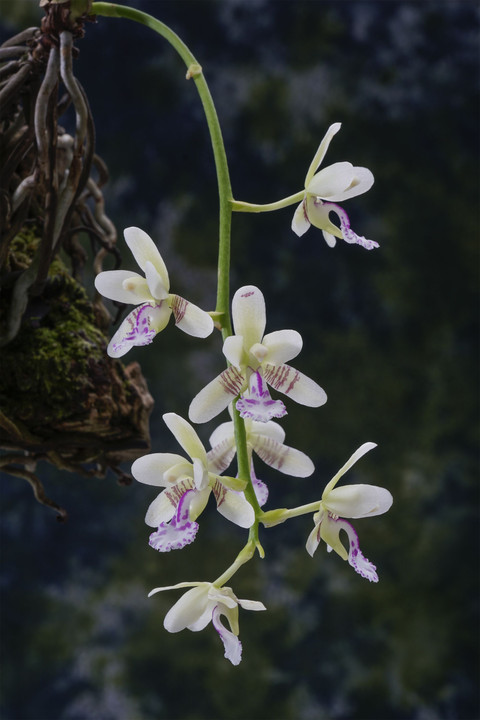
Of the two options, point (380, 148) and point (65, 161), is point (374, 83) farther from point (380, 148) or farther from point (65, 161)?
point (65, 161)

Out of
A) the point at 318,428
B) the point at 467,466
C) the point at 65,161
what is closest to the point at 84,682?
the point at 318,428

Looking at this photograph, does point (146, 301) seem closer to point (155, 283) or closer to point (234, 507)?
point (155, 283)

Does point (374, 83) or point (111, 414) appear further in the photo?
point (374, 83)

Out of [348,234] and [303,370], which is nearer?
[348,234]

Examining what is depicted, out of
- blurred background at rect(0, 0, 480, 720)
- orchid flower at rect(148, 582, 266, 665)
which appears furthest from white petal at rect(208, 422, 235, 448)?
blurred background at rect(0, 0, 480, 720)

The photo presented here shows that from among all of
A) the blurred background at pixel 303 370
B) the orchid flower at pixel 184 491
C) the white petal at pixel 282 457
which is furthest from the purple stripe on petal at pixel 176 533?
the blurred background at pixel 303 370

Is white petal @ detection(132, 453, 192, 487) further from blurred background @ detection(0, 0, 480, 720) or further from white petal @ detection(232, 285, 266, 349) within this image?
blurred background @ detection(0, 0, 480, 720)

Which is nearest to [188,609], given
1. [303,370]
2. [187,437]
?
[187,437]
